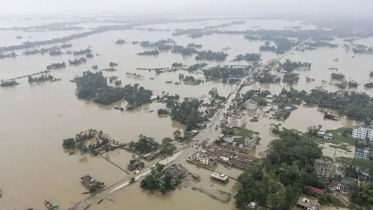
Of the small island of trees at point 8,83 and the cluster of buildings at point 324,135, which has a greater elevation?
the cluster of buildings at point 324,135

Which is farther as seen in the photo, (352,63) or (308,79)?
(352,63)

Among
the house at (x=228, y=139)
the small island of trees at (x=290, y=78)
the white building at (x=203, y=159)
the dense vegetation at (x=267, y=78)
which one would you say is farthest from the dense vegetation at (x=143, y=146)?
the small island of trees at (x=290, y=78)

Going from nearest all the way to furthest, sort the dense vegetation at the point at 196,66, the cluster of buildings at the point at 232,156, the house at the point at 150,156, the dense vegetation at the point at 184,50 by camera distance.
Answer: the cluster of buildings at the point at 232,156, the house at the point at 150,156, the dense vegetation at the point at 196,66, the dense vegetation at the point at 184,50

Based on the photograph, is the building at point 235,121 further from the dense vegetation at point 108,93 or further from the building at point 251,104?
the dense vegetation at point 108,93

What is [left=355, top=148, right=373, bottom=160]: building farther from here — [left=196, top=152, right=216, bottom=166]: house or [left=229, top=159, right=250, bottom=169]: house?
[left=196, top=152, right=216, bottom=166]: house

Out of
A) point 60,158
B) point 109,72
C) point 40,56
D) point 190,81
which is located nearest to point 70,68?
point 109,72

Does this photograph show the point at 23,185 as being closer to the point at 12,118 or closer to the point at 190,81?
the point at 12,118
